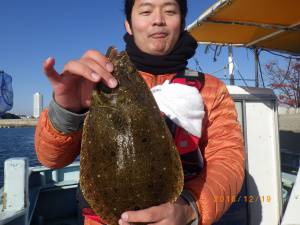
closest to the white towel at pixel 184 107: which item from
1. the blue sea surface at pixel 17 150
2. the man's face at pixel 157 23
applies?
the man's face at pixel 157 23

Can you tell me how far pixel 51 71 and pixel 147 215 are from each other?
83cm

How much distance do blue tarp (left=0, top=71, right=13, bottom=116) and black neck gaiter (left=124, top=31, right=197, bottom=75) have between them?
672 centimetres

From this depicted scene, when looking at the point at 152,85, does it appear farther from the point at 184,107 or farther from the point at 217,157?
the point at 217,157

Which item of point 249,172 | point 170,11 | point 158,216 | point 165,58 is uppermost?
point 170,11

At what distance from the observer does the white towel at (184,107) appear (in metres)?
1.90

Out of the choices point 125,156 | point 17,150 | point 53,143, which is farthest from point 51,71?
point 17,150

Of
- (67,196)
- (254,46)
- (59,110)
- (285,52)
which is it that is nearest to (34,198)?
(67,196)

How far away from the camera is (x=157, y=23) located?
199 cm

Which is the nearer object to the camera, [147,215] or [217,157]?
[147,215]

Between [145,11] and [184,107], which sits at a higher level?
[145,11]

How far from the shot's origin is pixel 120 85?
1.62 m

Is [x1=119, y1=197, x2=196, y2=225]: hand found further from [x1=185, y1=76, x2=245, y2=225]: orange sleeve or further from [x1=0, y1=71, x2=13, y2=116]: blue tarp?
[x1=0, y1=71, x2=13, y2=116]: blue tarp

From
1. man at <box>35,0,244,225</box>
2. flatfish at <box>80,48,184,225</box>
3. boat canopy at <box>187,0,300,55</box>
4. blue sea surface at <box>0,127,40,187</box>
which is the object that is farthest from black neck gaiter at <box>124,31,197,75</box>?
blue sea surface at <box>0,127,40,187</box>

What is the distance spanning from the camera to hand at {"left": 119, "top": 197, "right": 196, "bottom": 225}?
4.33ft
